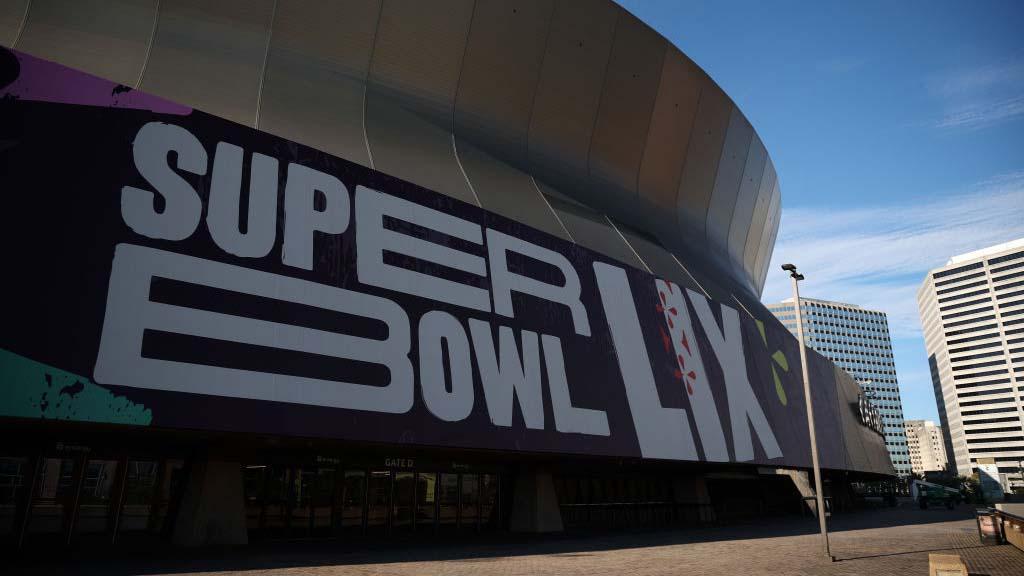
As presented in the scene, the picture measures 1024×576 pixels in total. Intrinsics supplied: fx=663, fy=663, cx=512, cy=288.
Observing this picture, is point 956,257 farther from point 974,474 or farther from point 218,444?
point 218,444

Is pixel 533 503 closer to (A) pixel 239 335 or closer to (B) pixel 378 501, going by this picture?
(B) pixel 378 501

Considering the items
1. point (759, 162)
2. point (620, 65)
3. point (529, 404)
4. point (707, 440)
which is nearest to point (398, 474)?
point (529, 404)

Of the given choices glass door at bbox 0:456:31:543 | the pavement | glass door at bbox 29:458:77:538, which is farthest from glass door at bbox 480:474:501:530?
glass door at bbox 0:456:31:543

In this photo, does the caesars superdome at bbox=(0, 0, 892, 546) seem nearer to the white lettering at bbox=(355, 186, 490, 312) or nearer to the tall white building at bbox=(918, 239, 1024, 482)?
the white lettering at bbox=(355, 186, 490, 312)

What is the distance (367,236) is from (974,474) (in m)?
178

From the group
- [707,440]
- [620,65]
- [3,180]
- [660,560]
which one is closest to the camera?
[3,180]

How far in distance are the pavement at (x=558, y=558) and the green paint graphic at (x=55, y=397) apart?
2.47 meters

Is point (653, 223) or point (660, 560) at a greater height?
point (653, 223)

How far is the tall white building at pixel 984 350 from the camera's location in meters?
149

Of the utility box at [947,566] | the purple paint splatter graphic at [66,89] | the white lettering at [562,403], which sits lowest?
the utility box at [947,566]

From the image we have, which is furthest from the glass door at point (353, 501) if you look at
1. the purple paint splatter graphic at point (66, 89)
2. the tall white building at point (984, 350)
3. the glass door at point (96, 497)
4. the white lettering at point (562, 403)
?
the tall white building at point (984, 350)

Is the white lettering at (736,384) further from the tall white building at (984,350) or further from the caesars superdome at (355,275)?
the tall white building at (984,350)

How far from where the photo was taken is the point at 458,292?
1631 cm

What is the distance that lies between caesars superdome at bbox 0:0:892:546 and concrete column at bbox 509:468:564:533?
9cm
